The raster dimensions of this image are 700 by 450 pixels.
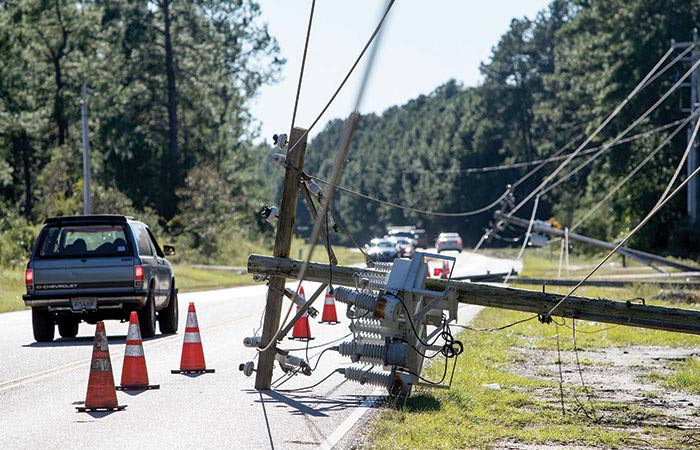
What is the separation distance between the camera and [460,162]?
142m

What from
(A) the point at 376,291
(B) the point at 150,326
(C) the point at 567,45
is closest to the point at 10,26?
(B) the point at 150,326

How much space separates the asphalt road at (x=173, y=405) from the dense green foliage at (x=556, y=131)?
17.2m

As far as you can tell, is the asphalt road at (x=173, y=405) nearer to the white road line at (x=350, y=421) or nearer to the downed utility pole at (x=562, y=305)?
the white road line at (x=350, y=421)

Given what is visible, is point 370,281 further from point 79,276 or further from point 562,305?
point 79,276

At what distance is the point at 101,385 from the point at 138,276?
7998 millimetres

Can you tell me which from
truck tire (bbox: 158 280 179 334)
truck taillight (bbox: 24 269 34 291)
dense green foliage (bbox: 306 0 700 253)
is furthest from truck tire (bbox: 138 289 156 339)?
dense green foliage (bbox: 306 0 700 253)

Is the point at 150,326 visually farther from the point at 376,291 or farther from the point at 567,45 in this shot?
the point at 567,45

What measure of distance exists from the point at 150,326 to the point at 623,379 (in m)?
8.21

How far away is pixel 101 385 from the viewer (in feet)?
37.2

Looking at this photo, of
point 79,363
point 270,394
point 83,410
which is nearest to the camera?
point 83,410

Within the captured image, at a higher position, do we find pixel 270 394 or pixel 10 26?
pixel 10 26

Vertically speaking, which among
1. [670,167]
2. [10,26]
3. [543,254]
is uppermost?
[10,26]

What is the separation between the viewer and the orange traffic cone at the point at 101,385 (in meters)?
11.3

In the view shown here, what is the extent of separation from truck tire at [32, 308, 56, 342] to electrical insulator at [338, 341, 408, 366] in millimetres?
8589
